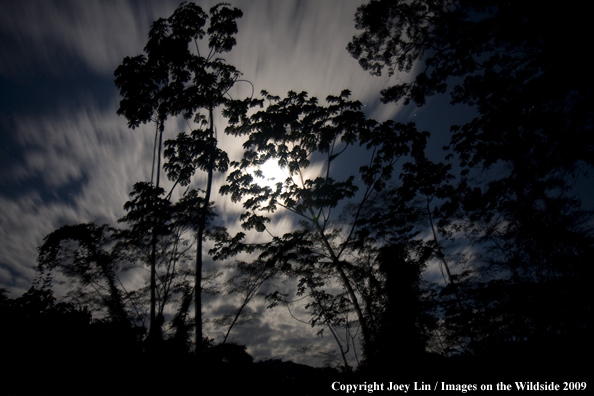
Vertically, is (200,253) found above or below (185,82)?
below

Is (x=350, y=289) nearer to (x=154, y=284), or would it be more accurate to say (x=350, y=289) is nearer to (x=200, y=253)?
(x=200, y=253)

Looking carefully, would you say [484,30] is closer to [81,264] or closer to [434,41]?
[434,41]

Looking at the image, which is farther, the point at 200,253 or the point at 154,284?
the point at 154,284

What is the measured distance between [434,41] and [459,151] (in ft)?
11.8

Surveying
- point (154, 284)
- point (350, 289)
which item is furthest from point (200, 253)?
point (350, 289)

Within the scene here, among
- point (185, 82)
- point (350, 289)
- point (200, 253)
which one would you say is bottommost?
point (350, 289)

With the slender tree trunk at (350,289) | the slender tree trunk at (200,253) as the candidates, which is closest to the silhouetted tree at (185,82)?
the slender tree trunk at (200,253)

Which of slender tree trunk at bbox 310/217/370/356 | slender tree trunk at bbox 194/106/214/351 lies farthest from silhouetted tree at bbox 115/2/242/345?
slender tree trunk at bbox 310/217/370/356

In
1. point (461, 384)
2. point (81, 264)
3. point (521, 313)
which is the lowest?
point (461, 384)

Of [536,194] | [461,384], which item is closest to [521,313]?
[461,384]

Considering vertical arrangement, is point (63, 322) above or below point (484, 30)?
below

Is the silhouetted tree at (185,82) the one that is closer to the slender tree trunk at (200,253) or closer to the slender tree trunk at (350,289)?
the slender tree trunk at (200,253)

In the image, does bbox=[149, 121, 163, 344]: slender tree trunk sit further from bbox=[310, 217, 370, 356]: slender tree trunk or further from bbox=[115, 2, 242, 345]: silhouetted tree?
bbox=[310, 217, 370, 356]: slender tree trunk

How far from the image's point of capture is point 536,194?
6.18 m
